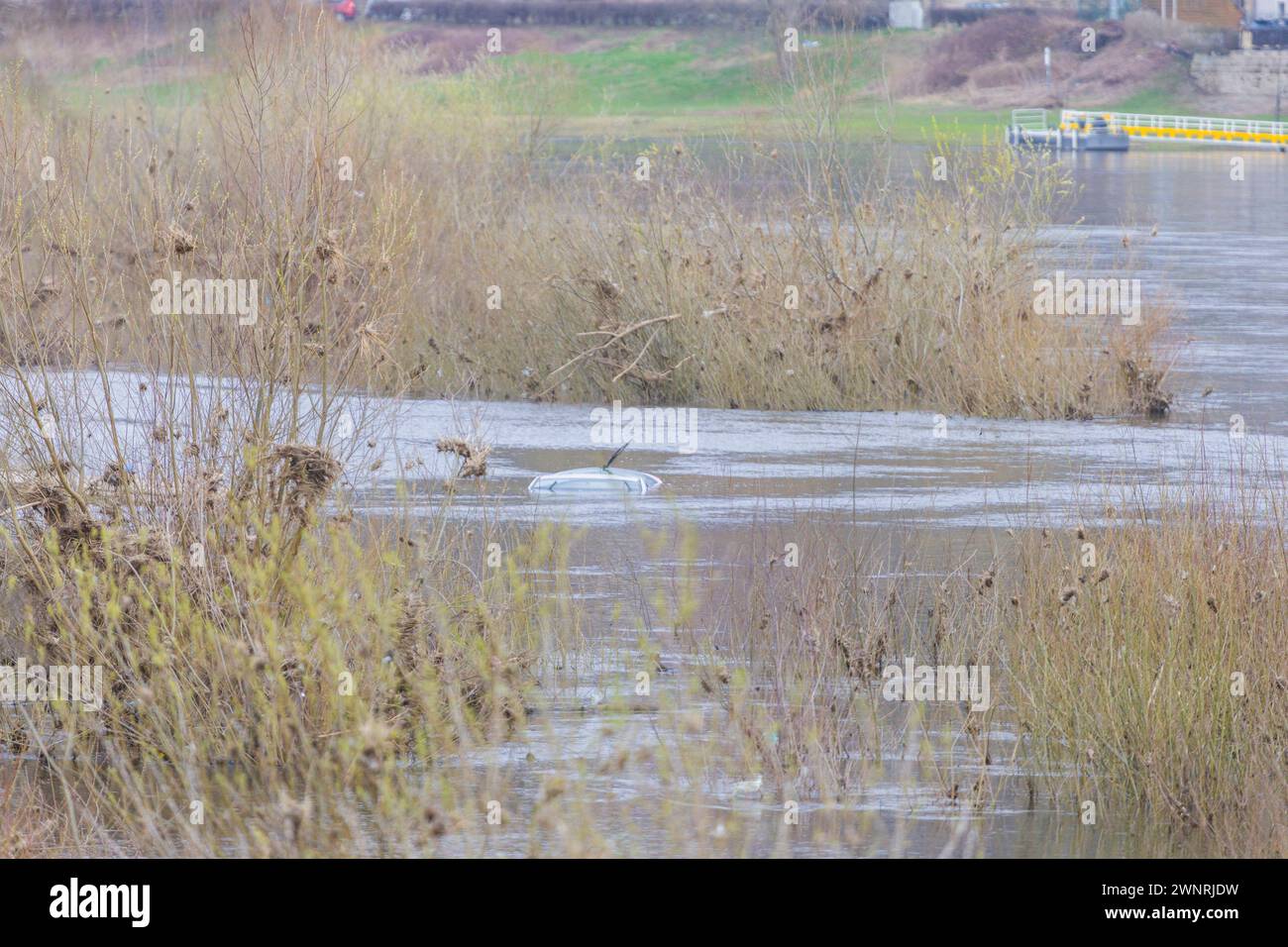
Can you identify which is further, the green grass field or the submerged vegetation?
the green grass field

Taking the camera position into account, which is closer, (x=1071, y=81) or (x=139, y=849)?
(x=139, y=849)

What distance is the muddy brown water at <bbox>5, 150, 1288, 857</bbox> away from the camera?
7859 millimetres

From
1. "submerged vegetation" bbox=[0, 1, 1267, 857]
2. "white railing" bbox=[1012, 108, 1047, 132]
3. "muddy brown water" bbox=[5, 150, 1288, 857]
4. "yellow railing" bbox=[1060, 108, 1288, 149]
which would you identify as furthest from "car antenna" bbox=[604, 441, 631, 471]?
"white railing" bbox=[1012, 108, 1047, 132]

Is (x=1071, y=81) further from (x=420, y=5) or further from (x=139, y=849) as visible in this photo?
(x=139, y=849)

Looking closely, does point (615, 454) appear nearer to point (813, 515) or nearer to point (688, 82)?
point (813, 515)

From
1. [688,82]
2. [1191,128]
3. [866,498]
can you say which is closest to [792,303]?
[866,498]

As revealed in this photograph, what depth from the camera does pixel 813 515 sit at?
526 inches

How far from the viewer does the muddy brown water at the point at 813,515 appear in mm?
7859

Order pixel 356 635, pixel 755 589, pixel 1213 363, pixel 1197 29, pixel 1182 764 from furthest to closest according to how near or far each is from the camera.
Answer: pixel 1197 29
pixel 1213 363
pixel 755 589
pixel 356 635
pixel 1182 764

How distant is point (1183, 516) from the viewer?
9750 millimetres

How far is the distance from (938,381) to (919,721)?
10.5 m

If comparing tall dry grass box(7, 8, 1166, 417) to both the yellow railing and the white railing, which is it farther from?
the white railing

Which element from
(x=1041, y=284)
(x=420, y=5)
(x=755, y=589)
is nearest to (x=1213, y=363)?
(x=1041, y=284)

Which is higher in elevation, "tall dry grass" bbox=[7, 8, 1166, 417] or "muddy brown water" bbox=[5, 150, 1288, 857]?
"tall dry grass" bbox=[7, 8, 1166, 417]
